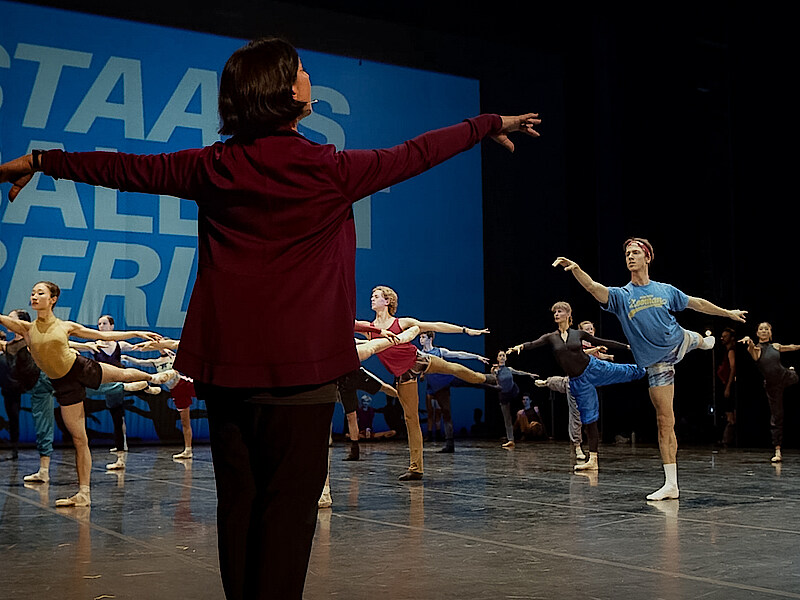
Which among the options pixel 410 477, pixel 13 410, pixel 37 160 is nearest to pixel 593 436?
pixel 410 477

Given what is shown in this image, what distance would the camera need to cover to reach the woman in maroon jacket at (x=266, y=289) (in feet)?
5.29

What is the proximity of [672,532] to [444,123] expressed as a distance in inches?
424

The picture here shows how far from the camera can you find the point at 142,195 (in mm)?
12055

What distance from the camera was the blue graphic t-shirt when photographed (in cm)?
602

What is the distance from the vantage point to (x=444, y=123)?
14492 millimetres

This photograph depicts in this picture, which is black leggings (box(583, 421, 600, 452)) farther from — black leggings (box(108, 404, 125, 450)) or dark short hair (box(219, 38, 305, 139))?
dark short hair (box(219, 38, 305, 139))

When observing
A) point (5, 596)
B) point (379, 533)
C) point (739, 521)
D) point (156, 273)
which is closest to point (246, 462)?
point (5, 596)

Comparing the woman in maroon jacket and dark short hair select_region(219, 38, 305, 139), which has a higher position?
dark short hair select_region(219, 38, 305, 139)

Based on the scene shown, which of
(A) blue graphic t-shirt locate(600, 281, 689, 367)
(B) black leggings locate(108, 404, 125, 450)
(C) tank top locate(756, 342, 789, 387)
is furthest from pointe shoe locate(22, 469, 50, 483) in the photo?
(C) tank top locate(756, 342, 789, 387)

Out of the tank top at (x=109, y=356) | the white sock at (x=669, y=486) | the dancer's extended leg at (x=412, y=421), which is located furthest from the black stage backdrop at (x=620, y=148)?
the white sock at (x=669, y=486)

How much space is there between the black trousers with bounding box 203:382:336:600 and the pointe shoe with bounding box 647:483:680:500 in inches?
182

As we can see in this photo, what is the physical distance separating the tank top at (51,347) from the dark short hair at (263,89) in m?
4.48

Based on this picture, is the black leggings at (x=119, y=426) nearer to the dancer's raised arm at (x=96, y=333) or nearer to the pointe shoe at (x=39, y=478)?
the pointe shoe at (x=39, y=478)

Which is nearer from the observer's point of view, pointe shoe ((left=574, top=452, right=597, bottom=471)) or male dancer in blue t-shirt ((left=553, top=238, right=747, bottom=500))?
male dancer in blue t-shirt ((left=553, top=238, right=747, bottom=500))
